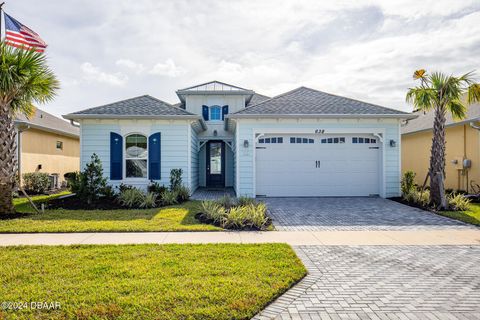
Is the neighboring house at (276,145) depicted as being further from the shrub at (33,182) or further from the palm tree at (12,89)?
the shrub at (33,182)

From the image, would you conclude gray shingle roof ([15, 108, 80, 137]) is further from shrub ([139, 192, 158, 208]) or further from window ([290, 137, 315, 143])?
window ([290, 137, 315, 143])

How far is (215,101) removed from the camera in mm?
16688

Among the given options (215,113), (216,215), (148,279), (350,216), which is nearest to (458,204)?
(350,216)

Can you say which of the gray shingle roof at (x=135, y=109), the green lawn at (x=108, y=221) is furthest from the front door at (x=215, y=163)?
the green lawn at (x=108, y=221)

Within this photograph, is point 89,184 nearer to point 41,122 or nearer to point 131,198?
point 131,198

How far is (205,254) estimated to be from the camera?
4.75 meters

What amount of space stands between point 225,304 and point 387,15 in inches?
378

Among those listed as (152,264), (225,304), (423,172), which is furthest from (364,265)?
(423,172)

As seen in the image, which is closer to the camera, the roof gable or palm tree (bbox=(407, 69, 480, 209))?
palm tree (bbox=(407, 69, 480, 209))

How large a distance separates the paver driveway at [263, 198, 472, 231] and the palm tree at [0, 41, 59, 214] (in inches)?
296

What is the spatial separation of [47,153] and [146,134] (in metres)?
7.62

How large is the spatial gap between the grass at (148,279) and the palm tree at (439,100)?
6868 mm

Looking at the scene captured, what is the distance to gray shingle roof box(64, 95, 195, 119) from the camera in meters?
11.3

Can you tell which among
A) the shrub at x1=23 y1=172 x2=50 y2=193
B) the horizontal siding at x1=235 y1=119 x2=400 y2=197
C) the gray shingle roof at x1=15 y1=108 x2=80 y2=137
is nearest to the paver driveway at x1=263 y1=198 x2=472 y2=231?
the horizontal siding at x1=235 y1=119 x2=400 y2=197
